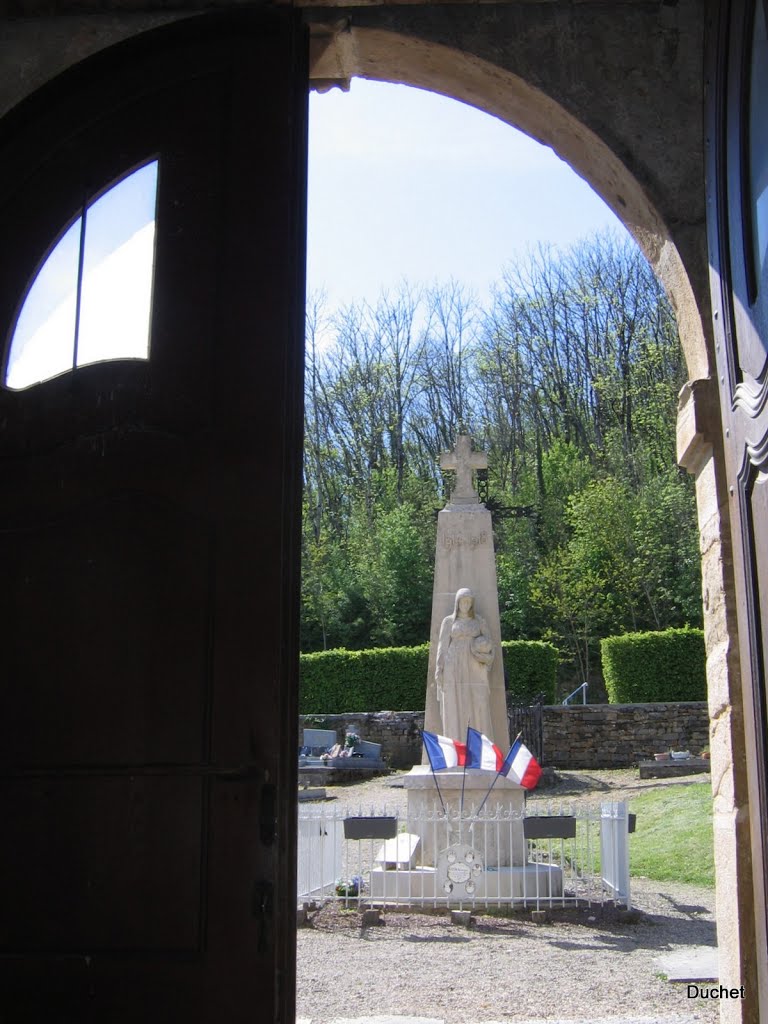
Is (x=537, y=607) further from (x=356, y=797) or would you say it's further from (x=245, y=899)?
(x=245, y=899)

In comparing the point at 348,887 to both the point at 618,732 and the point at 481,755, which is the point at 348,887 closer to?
the point at 481,755

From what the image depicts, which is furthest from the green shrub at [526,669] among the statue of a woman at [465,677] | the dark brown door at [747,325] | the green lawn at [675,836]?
the dark brown door at [747,325]

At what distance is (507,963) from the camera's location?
7.23m

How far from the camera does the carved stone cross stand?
13.6 metres

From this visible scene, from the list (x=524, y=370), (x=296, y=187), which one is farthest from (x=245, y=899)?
(x=524, y=370)

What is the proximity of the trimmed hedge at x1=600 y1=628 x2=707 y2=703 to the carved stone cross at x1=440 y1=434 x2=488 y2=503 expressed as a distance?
482 inches

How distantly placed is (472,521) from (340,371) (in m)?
26.5

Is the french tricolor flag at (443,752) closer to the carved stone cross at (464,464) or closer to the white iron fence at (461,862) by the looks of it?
the white iron fence at (461,862)

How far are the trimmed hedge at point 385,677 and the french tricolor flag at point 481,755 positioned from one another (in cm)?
1495

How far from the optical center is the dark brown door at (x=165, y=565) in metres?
2.63

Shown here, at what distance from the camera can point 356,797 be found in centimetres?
1789

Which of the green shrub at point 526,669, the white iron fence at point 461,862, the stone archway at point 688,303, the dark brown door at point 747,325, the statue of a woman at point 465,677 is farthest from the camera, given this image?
the green shrub at point 526,669

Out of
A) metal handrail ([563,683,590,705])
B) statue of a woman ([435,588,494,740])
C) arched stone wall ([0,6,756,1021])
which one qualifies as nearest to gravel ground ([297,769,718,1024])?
statue of a woman ([435,588,494,740])

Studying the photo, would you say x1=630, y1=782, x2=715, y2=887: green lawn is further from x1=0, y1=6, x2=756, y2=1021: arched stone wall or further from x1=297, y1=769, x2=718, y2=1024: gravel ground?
x1=0, y1=6, x2=756, y2=1021: arched stone wall
